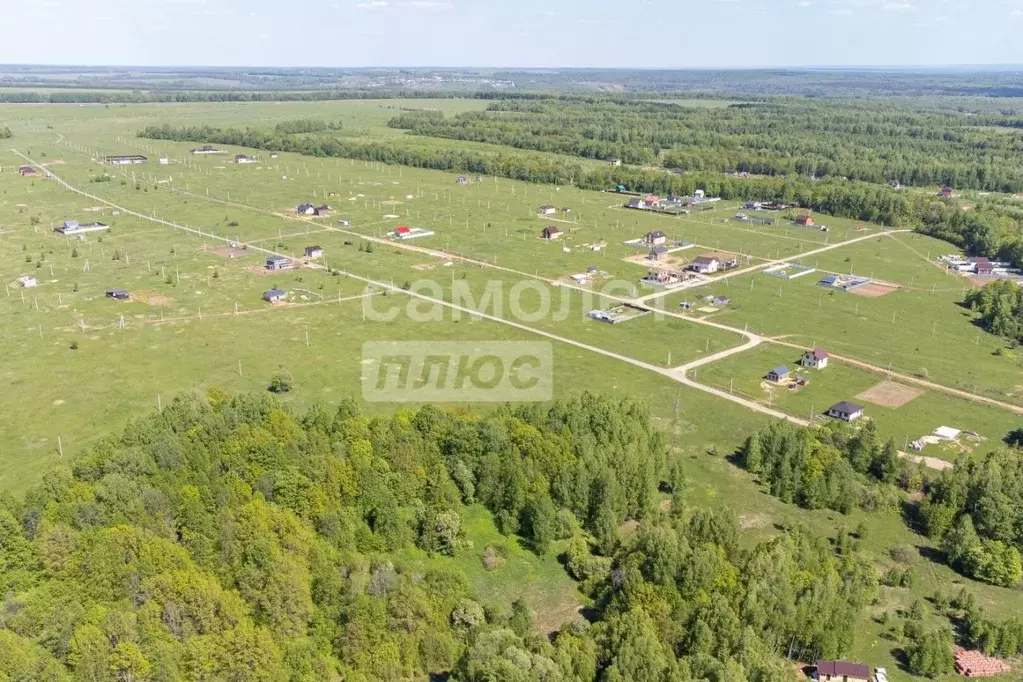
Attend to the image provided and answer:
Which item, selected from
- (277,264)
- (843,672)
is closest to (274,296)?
(277,264)

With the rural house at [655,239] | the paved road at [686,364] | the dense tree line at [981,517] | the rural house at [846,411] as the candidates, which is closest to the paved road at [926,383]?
the paved road at [686,364]

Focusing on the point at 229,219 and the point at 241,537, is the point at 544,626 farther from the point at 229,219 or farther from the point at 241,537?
the point at 229,219

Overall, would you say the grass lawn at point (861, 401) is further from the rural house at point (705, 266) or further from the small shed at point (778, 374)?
the rural house at point (705, 266)

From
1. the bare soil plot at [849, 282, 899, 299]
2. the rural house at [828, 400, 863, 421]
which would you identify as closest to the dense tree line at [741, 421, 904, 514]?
the rural house at [828, 400, 863, 421]

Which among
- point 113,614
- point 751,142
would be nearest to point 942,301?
point 113,614

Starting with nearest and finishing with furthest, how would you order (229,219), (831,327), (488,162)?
(831,327)
(229,219)
(488,162)

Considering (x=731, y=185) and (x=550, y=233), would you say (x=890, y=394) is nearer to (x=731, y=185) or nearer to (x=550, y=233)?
(x=550, y=233)
